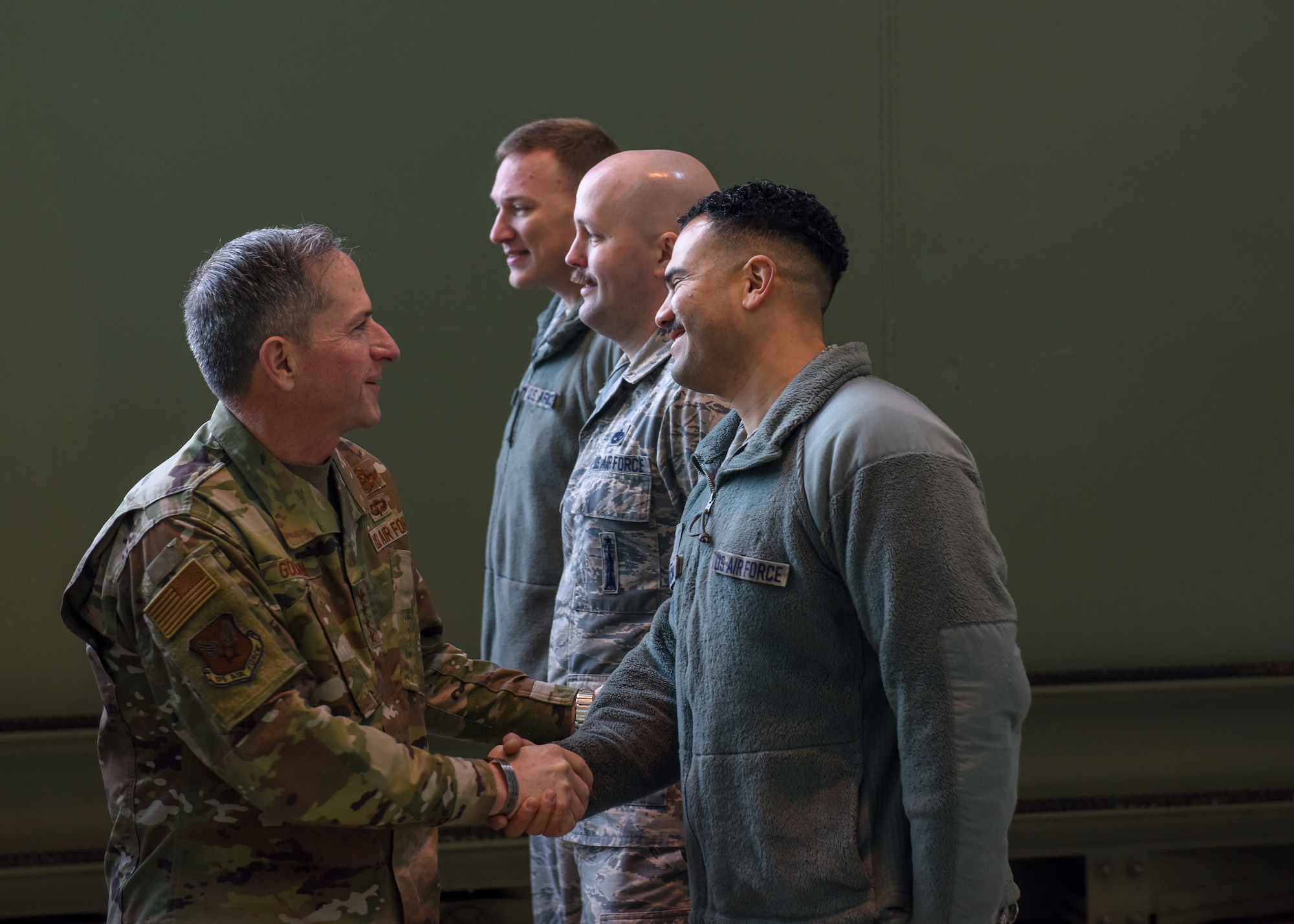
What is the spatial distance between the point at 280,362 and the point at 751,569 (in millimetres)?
606

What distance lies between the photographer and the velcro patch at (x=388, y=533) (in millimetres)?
1534

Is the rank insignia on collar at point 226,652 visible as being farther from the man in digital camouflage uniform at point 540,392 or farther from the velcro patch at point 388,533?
the man in digital camouflage uniform at point 540,392

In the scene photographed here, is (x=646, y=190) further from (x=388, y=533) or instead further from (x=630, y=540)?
(x=388, y=533)

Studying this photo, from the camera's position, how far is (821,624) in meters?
1.31

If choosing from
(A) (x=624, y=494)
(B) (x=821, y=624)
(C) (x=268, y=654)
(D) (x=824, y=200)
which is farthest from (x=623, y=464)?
(D) (x=824, y=200)

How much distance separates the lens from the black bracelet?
4.90 feet

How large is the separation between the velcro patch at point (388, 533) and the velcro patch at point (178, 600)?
0.98ft

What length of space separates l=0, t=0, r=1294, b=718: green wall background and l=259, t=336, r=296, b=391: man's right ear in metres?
1.39

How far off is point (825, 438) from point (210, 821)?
0.81 metres

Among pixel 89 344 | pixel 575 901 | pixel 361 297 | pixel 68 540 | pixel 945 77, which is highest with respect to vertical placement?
pixel 945 77

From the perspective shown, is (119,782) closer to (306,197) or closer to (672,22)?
(306,197)

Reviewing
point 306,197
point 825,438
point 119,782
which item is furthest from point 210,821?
point 306,197

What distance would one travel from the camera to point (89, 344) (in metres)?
2.66

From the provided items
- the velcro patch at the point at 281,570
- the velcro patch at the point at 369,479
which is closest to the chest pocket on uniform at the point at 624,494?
the velcro patch at the point at 369,479
